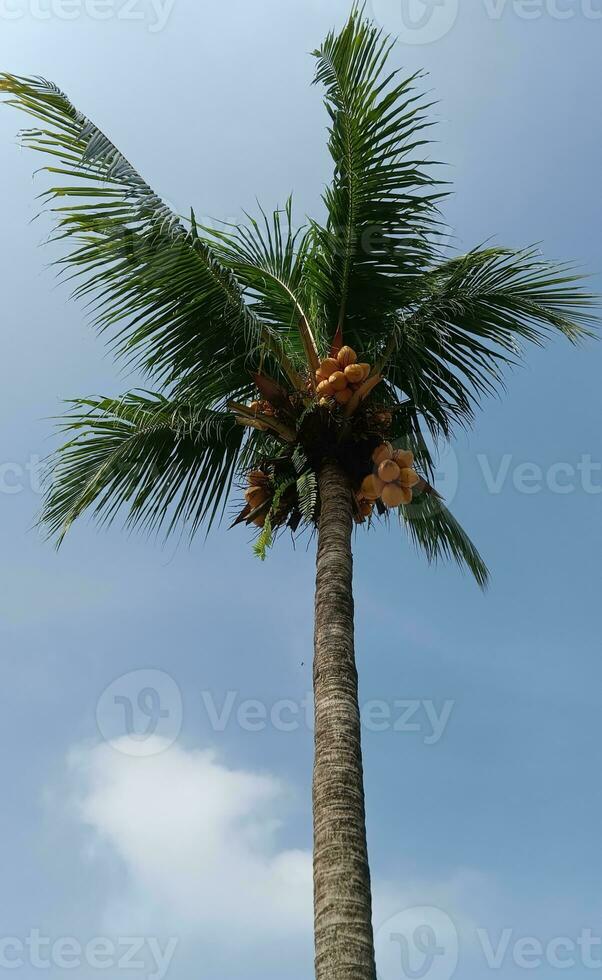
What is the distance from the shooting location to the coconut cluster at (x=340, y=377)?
680 centimetres

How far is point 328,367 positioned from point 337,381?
0.16 meters

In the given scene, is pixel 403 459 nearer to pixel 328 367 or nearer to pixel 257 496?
pixel 328 367

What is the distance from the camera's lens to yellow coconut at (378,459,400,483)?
267 inches

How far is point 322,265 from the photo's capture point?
7715 mm

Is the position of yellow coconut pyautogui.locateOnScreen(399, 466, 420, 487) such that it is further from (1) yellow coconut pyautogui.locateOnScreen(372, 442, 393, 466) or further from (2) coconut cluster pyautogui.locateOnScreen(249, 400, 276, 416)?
(2) coconut cluster pyautogui.locateOnScreen(249, 400, 276, 416)

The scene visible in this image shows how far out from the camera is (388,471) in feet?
22.3

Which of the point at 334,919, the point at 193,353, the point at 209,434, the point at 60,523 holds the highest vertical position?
the point at 193,353

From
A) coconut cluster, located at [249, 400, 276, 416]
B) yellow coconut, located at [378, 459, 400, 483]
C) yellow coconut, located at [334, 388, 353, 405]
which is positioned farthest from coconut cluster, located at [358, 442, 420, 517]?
coconut cluster, located at [249, 400, 276, 416]

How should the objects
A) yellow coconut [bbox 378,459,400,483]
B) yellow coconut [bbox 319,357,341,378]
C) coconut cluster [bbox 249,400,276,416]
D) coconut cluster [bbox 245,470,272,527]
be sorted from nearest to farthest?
1. yellow coconut [bbox 378,459,400,483]
2. yellow coconut [bbox 319,357,341,378]
3. coconut cluster [bbox 249,400,276,416]
4. coconut cluster [bbox 245,470,272,527]

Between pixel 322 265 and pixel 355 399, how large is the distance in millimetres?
1465

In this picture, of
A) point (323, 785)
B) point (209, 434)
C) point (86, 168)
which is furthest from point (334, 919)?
point (86, 168)

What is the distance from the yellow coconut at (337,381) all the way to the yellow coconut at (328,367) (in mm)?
92

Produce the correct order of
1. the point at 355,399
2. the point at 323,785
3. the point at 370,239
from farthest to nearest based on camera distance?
the point at 370,239 → the point at 355,399 → the point at 323,785

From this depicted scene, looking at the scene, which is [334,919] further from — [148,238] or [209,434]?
[148,238]
